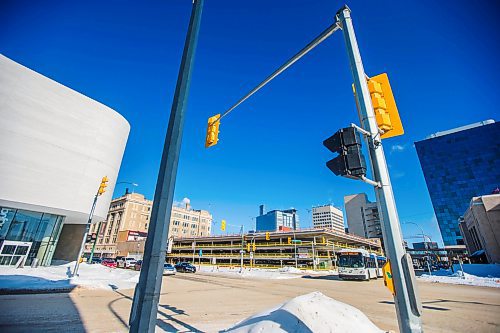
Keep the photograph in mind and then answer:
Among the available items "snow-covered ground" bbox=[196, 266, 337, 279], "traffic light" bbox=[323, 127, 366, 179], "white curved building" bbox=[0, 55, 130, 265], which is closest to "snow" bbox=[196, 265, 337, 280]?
"snow-covered ground" bbox=[196, 266, 337, 279]

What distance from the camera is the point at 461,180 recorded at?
9444 cm

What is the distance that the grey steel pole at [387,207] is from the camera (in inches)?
110

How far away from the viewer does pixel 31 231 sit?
26062 millimetres

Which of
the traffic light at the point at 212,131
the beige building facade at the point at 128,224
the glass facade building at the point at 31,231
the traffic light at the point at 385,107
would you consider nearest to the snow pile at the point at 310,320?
the traffic light at the point at 385,107

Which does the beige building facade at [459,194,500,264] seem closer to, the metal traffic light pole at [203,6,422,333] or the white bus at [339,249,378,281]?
the white bus at [339,249,378,281]

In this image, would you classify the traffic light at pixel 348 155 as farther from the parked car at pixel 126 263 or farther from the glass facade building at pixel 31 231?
the parked car at pixel 126 263

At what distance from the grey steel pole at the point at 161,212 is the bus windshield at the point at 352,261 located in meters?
29.8

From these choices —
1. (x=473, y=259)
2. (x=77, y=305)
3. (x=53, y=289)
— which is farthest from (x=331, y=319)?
(x=473, y=259)

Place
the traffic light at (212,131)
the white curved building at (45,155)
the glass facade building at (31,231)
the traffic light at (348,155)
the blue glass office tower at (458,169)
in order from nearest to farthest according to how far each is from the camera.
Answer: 1. the traffic light at (348,155)
2. the traffic light at (212,131)
3. the white curved building at (45,155)
4. the glass facade building at (31,231)
5. the blue glass office tower at (458,169)

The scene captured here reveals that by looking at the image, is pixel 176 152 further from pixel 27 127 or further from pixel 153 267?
pixel 27 127

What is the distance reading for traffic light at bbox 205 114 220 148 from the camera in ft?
24.4

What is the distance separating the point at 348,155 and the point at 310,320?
3.91 m

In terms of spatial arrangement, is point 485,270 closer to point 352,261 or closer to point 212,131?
point 352,261

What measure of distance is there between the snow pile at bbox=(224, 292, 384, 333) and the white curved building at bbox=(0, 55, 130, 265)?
29.6 meters
